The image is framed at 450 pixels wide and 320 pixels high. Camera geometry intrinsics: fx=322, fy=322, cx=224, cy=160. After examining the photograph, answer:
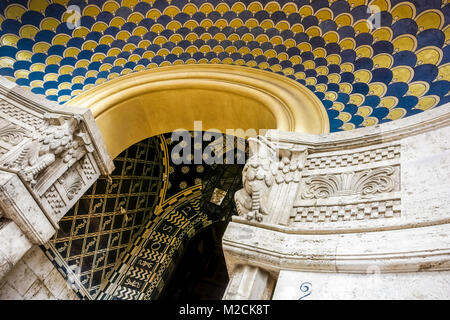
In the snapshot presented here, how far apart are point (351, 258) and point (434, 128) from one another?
924 millimetres

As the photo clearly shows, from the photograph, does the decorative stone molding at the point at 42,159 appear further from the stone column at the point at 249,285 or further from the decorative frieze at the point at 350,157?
the decorative frieze at the point at 350,157

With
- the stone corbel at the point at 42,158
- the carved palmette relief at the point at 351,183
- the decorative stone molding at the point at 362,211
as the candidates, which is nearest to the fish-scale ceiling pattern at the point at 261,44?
the stone corbel at the point at 42,158

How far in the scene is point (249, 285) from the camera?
1.51 metres

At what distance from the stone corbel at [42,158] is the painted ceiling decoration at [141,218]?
132cm

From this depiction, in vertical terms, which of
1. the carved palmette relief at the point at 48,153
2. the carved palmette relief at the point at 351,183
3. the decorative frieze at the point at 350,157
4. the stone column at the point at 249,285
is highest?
the decorative frieze at the point at 350,157

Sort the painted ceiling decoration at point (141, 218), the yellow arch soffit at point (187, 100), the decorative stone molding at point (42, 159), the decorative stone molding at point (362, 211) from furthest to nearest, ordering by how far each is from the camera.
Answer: the painted ceiling decoration at point (141, 218), the yellow arch soffit at point (187, 100), the decorative stone molding at point (42, 159), the decorative stone molding at point (362, 211)

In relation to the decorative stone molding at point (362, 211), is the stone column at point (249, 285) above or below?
below

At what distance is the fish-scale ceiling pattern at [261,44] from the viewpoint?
245 centimetres

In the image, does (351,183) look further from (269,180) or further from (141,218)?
(141,218)

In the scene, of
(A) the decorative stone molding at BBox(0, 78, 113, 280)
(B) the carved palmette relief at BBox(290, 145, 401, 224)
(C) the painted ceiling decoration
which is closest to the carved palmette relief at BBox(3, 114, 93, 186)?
(A) the decorative stone molding at BBox(0, 78, 113, 280)

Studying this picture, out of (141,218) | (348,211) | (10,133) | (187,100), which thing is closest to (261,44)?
(187,100)

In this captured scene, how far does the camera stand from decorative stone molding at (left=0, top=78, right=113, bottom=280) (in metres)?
2.31
